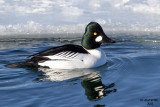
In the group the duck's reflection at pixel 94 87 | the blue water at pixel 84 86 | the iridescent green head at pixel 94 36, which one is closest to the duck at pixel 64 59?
the blue water at pixel 84 86

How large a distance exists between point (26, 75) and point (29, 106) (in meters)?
2.62

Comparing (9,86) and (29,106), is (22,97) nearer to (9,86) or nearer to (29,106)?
(29,106)

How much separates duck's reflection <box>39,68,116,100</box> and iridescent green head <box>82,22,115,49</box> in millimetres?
1036

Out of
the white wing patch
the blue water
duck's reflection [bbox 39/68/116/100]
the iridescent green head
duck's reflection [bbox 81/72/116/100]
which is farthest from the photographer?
the iridescent green head

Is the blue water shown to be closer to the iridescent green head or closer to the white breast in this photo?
the white breast

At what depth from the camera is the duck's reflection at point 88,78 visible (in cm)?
493

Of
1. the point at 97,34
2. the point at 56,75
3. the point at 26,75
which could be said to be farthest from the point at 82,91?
the point at 97,34

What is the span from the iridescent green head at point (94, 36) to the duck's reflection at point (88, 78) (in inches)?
40.8

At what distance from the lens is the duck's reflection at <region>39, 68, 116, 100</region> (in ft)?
16.2

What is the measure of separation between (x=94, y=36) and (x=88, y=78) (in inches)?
74.4

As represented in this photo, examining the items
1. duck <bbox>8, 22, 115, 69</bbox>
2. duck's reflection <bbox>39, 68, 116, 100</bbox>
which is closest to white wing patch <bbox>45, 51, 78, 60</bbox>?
duck <bbox>8, 22, 115, 69</bbox>

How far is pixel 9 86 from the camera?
5824 millimetres

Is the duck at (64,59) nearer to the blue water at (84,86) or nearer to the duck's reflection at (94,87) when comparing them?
the blue water at (84,86)

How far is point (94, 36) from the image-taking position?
306 inches
